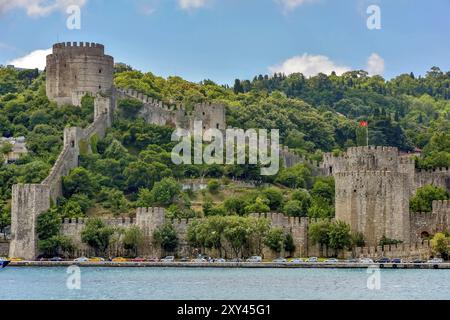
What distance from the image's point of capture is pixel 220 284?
2468 inches

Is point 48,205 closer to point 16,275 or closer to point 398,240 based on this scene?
point 16,275

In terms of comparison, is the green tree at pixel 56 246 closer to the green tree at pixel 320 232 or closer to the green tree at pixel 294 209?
the green tree at pixel 320 232

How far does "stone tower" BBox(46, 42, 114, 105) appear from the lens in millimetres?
97188

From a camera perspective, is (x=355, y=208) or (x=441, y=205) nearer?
(x=355, y=208)

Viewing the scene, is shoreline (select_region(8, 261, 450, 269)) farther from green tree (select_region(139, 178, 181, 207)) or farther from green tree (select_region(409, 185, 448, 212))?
green tree (select_region(139, 178, 181, 207))

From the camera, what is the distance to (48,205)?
80062 mm

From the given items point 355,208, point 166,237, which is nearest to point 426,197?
point 355,208

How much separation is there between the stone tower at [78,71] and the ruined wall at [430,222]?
27550 mm

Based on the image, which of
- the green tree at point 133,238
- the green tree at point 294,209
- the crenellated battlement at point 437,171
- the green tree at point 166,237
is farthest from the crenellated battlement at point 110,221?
the crenellated battlement at point 437,171

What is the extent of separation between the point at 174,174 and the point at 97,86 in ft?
33.2

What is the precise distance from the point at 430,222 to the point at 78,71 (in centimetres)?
2982

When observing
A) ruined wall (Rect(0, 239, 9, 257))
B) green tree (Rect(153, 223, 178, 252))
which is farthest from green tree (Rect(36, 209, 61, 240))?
green tree (Rect(153, 223, 178, 252))

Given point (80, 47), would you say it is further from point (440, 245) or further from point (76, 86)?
point (440, 245)

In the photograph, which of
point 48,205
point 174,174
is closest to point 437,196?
point 174,174
